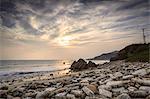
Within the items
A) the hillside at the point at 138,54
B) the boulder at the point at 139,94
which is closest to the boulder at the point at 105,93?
the boulder at the point at 139,94

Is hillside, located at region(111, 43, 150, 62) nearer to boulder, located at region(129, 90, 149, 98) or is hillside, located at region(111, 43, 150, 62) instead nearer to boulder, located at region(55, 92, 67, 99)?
boulder, located at region(129, 90, 149, 98)

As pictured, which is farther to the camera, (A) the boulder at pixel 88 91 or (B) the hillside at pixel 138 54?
(B) the hillside at pixel 138 54

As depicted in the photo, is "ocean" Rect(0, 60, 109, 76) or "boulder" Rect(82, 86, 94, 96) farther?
"ocean" Rect(0, 60, 109, 76)

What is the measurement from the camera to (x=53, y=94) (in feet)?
16.9

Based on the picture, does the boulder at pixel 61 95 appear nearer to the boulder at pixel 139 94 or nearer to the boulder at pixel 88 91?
the boulder at pixel 88 91

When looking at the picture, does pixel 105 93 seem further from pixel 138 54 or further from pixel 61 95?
pixel 138 54

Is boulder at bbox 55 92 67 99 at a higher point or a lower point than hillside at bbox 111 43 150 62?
lower

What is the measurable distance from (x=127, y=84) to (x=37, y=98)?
2124mm

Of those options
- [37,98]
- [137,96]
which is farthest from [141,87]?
[37,98]

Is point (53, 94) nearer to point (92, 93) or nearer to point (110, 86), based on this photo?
point (92, 93)

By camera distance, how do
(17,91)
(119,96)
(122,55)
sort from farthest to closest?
(122,55)
(17,91)
(119,96)

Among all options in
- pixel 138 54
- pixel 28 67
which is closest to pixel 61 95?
pixel 138 54

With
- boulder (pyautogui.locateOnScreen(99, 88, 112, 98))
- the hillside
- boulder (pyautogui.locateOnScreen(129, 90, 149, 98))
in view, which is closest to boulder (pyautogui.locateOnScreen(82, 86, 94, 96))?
boulder (pyautogui.locateOnScreen(99, 88, 112, 98))

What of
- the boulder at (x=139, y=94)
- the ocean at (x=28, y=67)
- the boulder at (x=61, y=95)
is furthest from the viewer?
the ocean at (x=28, y=67)
